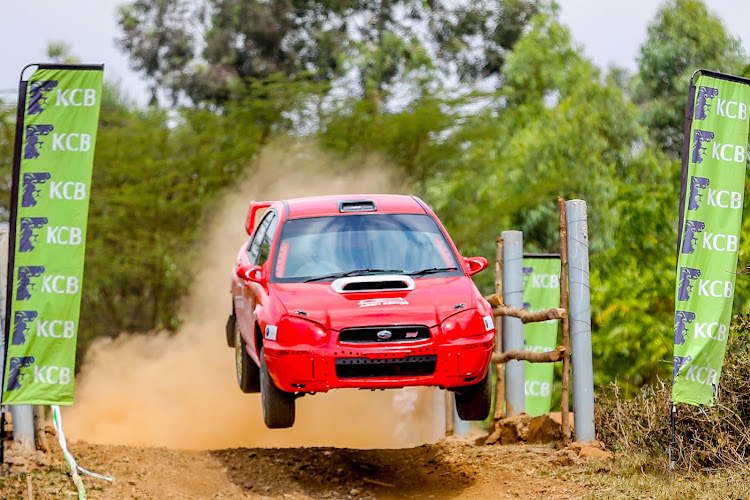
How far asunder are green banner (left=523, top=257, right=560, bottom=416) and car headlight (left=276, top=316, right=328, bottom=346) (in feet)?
27.5

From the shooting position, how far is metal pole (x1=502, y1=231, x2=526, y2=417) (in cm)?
1286

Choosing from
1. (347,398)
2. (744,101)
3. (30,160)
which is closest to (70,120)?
(30,160)

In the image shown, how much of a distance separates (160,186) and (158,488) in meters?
15.5

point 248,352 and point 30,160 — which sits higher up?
point 30,160

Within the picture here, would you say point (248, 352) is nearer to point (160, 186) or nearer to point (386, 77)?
point (160, 186)

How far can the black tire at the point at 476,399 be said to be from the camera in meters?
10.1

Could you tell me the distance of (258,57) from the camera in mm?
32438

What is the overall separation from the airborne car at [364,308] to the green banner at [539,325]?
7.25m

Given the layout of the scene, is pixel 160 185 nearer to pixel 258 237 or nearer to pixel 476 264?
pixel 258 237

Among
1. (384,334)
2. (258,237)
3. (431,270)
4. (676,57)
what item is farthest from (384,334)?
(676,57)

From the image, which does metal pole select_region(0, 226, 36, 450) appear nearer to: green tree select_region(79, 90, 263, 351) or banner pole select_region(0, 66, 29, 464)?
banner pole select_region(0, 66, 29, 464)

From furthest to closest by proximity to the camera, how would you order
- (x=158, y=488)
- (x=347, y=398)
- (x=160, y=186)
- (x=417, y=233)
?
(x=160, y=186) → (x=347, y=398) → (x=158, y=488) → (x=417, y=233)

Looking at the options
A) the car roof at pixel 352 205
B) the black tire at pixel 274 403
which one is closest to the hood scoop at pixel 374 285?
the black tire at pixel 274 403

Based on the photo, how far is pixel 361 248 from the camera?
10.2m
